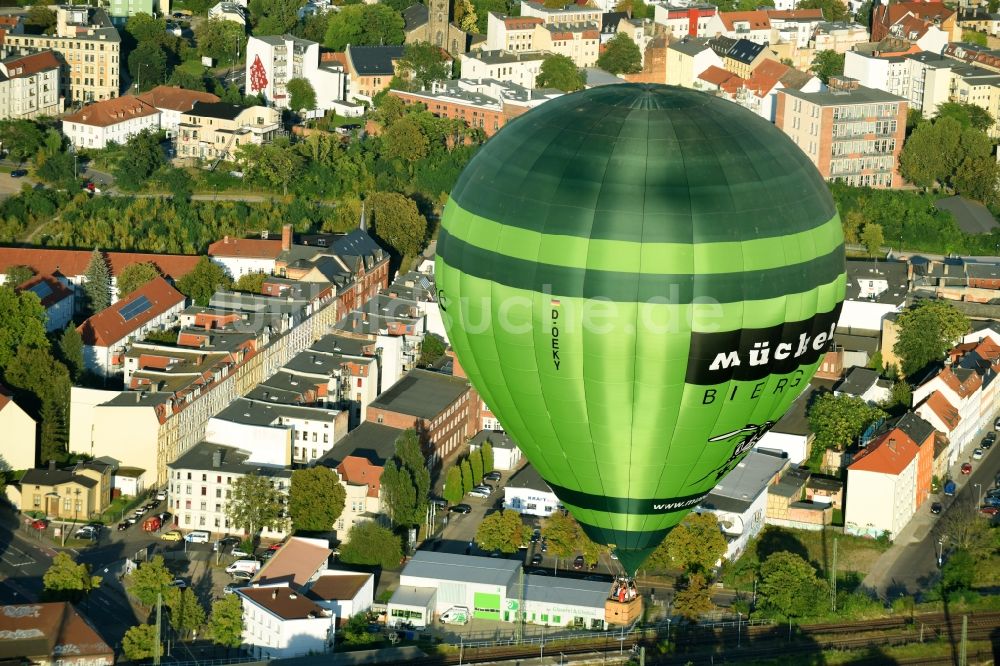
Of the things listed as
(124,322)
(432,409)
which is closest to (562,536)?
(432,409)

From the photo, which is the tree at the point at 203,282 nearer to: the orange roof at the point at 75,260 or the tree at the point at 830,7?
the orange roof at the point at 75,260

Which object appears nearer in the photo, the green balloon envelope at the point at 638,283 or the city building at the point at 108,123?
the green balloon envelope at the point at 638,283

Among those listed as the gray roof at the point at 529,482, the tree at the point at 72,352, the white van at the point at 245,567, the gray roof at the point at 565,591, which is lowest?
the white van at the point at 245,567

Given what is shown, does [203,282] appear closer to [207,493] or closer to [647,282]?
[207,493]

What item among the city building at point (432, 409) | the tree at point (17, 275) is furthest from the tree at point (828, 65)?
the tree at point (17, 275)

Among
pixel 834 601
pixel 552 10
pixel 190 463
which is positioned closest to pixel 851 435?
pixel 834 601

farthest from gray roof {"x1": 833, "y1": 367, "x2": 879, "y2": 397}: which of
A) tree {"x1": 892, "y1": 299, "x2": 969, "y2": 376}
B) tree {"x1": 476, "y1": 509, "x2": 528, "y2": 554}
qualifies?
tree {"x1": 476, "y1": 509, "x2": 528, "y2": 554}
